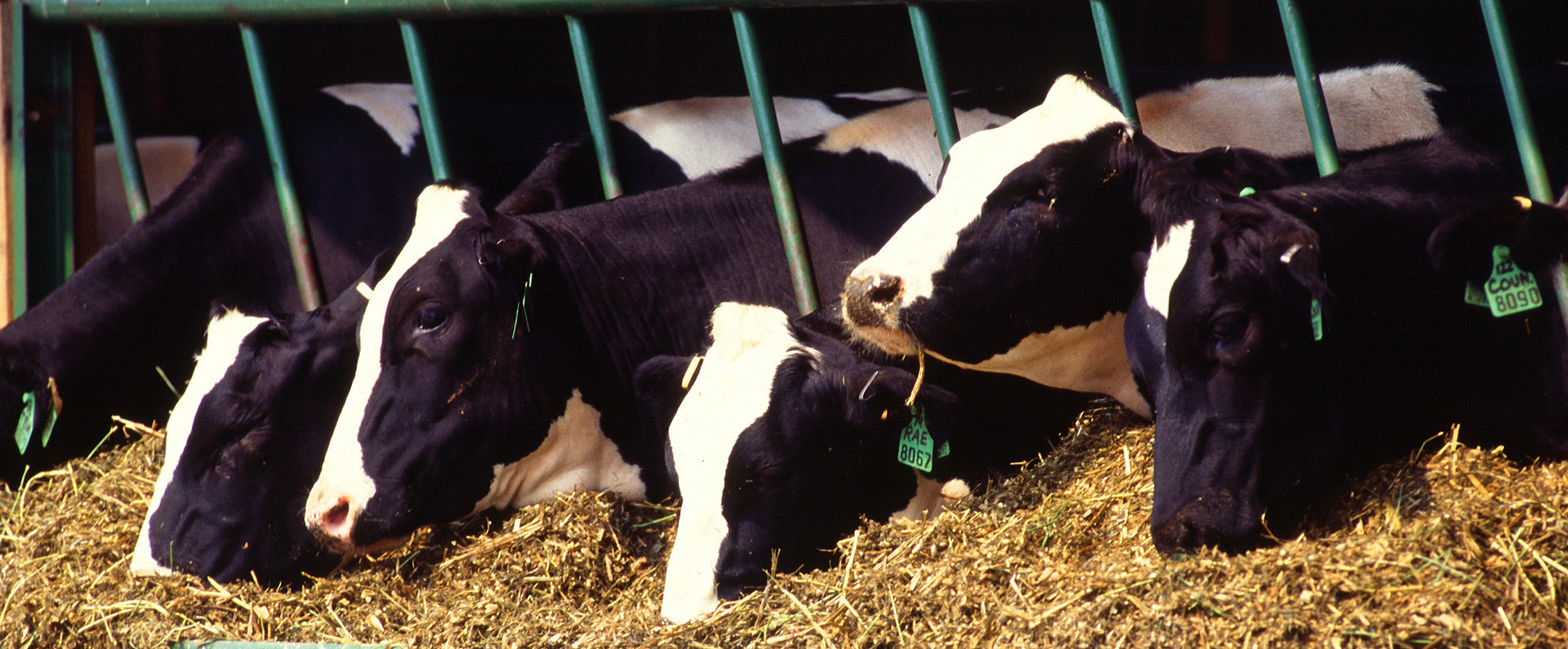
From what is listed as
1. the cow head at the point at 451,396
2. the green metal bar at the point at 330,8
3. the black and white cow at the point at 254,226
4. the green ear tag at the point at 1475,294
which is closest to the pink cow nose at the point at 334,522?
the cow head at the point at 451,396

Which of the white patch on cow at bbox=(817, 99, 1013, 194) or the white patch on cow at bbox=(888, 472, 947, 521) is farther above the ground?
the white patch on cow at bbox=(817, 99, 1013, 194)

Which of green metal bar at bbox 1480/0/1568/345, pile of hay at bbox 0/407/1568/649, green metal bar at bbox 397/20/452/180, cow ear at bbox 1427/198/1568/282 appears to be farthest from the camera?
green metal bar at bbox 397/20/452/180

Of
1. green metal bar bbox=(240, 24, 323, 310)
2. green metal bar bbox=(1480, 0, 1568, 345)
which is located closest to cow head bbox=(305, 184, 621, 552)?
green metal bar bbox=(240, 24, 323, 310)

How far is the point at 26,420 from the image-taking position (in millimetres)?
4277

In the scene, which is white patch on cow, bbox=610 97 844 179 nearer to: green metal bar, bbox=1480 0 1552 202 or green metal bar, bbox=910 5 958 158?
green metal bar, bbox=910 5 958 158

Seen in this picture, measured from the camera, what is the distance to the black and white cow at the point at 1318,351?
2412 millimetres

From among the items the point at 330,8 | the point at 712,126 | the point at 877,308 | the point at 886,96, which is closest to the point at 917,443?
the point at 877,308

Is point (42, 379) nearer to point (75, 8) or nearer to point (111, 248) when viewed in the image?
point (111, 248)

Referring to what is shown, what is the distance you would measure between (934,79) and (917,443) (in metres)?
0.89

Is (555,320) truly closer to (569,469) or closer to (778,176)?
(569,469)

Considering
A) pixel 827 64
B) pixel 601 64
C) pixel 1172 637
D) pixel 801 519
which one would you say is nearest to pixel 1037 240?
pixel 801 519

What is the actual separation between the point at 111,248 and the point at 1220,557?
3.76 m

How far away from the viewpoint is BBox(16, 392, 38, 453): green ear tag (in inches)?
167

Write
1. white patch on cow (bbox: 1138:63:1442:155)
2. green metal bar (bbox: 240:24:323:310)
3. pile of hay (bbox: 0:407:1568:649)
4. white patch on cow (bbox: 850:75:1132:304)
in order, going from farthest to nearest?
1. green metal bar (bbox: 240:24:323:310)
2. white patch on cow (bbox: 1138:63:1442:155)
3. white patch on cow (bbox: 850:75:1132:304)
4. pile of hay (bbox: 0:407:1568:649)
